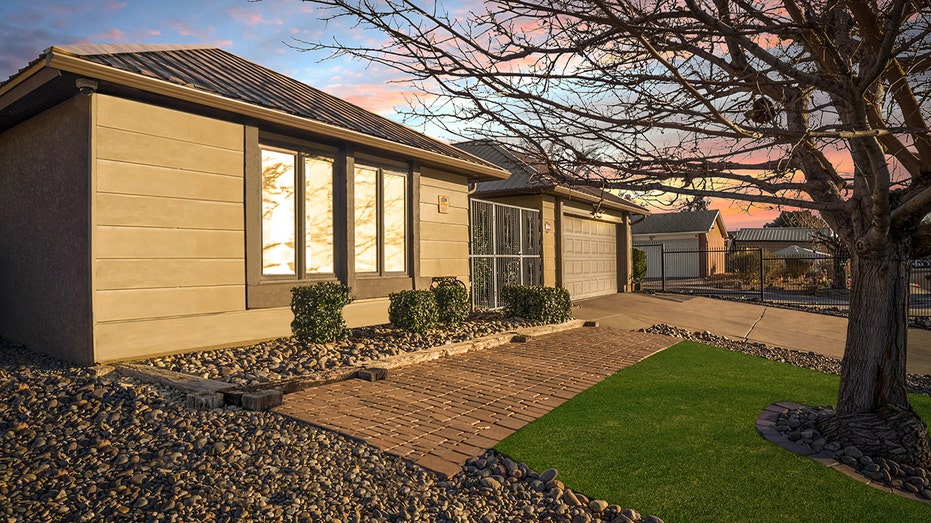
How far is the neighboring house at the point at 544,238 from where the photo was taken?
1297cm

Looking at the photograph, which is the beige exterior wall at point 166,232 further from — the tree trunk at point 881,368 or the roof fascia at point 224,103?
the tree trunk at point 881,368

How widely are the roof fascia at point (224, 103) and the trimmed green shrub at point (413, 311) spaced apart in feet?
8.10

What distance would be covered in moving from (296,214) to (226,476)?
5244 millimetres

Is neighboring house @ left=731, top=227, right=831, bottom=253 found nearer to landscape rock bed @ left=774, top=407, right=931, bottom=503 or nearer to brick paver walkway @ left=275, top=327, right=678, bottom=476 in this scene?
brick paver walkway @ left=275, top=327, right=678, bottom=476

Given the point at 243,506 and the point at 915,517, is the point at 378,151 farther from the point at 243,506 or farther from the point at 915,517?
the point at 915,517

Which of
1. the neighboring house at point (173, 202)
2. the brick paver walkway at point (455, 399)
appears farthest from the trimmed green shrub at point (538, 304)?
the neighboring house at point (173, 202)

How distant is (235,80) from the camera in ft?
27.2

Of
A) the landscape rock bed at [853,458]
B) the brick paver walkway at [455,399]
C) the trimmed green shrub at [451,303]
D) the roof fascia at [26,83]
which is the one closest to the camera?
the landscape rock bed at [853,458]

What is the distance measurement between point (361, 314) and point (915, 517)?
728 cm

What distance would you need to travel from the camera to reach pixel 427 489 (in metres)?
3.69

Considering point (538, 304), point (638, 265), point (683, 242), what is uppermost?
point (683, 242)

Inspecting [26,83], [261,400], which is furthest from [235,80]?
[261,400]

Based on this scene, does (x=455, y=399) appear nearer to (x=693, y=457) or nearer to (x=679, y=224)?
(x=693, y=457)

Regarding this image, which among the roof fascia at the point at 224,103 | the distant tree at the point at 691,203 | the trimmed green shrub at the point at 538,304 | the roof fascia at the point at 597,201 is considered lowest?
the trimmed green shrub at the point at 538,304
